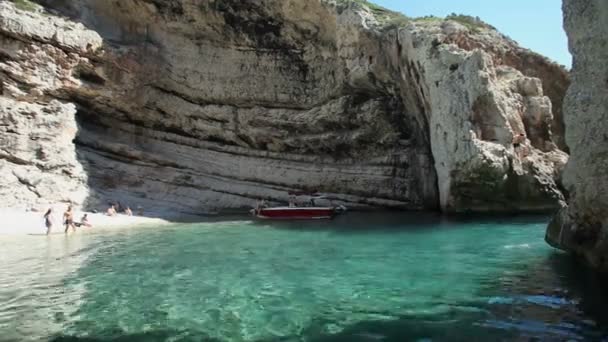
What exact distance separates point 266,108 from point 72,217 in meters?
13.5

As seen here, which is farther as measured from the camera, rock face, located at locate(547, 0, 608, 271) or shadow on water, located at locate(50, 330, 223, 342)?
rock face, located at locate(547, 0, 608, 271)

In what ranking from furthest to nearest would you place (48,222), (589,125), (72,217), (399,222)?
1. (72,217)
2. (399,222)
3. (48,222)
4. (589,125)

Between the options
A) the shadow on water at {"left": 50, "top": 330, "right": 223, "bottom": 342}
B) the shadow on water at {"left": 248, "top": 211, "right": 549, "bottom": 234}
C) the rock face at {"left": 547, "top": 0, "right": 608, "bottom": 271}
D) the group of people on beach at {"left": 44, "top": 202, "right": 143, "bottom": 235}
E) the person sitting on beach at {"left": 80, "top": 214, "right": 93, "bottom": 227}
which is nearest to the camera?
the shadow on water at {"left": 50, "top": 330, "right": 223, "bottom": 342}

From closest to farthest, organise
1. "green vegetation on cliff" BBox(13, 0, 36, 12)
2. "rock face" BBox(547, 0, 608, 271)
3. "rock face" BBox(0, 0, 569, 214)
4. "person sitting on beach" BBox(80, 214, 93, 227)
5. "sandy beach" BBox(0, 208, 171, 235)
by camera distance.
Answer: "rock face" BBox(547, 0, 608, 271) < "sandy beach" BBox(0, 208, 171, 235) < "person sitting on beach" BBox(80, 214, 93, 227) < "rock face" BBox(0, 0, 569, 214) < "green vegetation on cliff" BBox(13, 0, 36, 12)

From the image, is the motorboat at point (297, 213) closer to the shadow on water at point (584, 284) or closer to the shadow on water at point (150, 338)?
A: the shadow on water at point (584, 284)

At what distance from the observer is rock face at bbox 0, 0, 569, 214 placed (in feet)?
77.6

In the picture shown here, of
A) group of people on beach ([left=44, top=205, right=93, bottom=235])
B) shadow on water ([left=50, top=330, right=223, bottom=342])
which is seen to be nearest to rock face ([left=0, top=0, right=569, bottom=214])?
group of people on beach ([left=44, top=205, right=93, bottom=235])

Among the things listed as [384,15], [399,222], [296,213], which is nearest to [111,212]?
[296,213]

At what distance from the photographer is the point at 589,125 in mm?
9500

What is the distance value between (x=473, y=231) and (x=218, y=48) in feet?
68.3

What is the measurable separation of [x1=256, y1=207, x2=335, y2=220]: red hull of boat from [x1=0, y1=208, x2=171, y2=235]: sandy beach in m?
5.22

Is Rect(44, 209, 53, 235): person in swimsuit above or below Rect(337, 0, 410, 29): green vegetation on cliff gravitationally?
below

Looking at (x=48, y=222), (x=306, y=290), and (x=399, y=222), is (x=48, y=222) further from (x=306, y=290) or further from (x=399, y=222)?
(x=306, y=290)

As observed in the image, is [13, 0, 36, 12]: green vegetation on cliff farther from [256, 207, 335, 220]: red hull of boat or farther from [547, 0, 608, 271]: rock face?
[547, 0, 608, 271]: rock face
